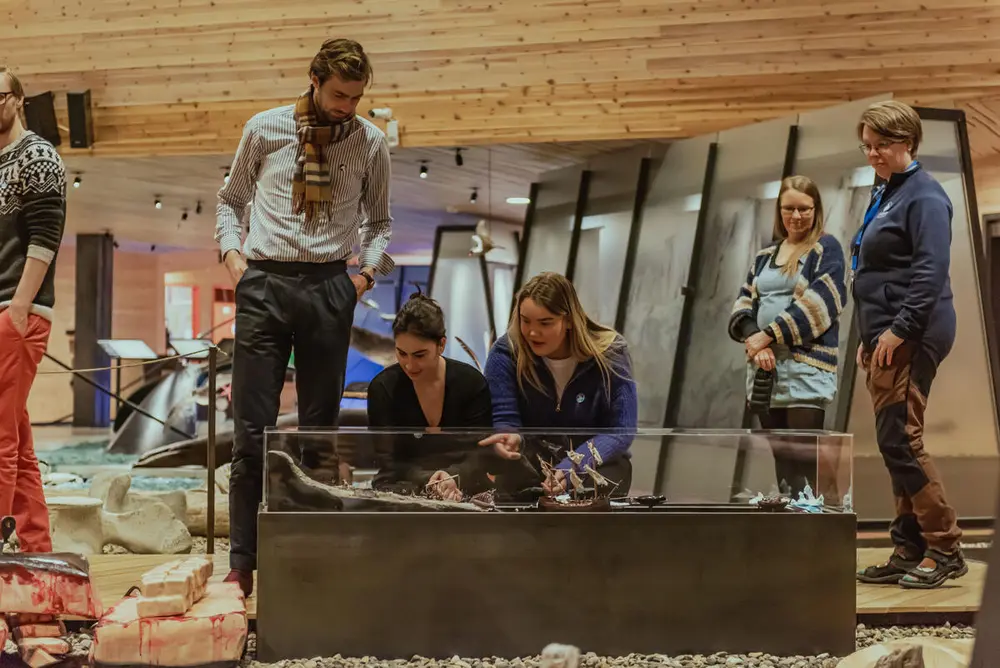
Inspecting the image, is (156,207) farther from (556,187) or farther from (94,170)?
(556,187)

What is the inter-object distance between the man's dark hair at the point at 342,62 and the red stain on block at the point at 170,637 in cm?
143

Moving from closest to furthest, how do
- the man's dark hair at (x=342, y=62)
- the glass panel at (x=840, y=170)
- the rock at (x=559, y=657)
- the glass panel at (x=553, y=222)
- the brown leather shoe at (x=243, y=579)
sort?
1. the rock at (x=559, y=657)
2. the man's dark hair at (x=342, y=62)
3. the brown leather shoe at (x=243, y=579)
4. the glass panel at (x=840, y=170)
5. the glass panel at (x=553, y=222)

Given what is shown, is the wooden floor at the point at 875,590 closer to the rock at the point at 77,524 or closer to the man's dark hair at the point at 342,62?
the rock at the point at 77,524

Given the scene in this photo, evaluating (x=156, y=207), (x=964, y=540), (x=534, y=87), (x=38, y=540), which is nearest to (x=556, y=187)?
(x=534, y=87)

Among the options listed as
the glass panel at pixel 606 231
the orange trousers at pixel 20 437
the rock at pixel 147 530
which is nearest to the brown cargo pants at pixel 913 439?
the orange trousers at pixel 20 437

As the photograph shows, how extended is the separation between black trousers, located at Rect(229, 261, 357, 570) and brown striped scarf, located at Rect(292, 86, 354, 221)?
0.18 meters

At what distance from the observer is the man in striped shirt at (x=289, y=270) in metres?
3.05

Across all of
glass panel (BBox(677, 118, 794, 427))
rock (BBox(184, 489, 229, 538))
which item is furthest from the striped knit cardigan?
glass panel (BBox(677, 118, 794, 427))

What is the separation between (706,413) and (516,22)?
3.01 meters

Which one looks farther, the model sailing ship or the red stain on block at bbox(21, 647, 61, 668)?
the model sailing ship

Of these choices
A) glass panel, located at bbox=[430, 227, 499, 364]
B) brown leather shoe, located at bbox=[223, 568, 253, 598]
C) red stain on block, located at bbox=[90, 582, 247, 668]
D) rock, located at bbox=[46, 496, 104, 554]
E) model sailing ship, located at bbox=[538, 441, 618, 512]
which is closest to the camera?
red stain on block, located at bbox=[90, 582, 247, 668]

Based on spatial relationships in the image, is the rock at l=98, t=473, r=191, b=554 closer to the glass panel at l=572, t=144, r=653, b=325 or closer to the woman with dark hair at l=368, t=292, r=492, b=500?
the woman with dark hair at l=368, t=292, r=492, b=500

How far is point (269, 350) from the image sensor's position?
3.07 metres

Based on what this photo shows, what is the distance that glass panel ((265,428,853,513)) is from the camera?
8.65 feet
